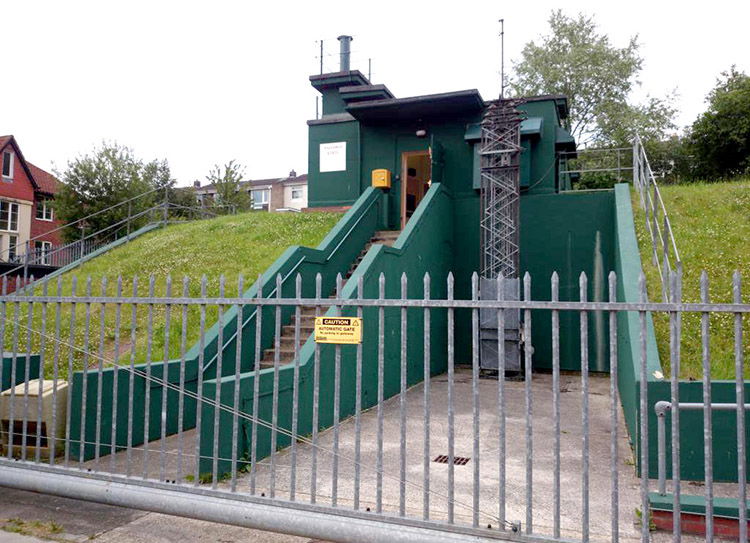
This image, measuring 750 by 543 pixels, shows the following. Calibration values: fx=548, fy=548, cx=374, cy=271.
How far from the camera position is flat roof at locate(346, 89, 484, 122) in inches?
608

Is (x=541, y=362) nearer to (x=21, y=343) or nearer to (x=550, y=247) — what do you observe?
(x=550, y=247)

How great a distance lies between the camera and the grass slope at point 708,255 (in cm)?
688

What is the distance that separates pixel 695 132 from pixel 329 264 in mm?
21332

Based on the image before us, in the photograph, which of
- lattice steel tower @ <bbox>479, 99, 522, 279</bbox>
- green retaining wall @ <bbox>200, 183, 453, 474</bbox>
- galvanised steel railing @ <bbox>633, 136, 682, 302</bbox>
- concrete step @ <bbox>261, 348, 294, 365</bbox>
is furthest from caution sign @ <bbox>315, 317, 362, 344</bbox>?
lattice steel tower @ <bbox>479, 99, 522, 279</bbox>

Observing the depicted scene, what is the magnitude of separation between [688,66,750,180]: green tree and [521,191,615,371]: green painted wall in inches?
500

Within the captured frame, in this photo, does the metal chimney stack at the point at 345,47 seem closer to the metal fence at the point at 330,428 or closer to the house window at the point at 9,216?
the metal fence at the point at 330,428

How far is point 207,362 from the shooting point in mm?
7547

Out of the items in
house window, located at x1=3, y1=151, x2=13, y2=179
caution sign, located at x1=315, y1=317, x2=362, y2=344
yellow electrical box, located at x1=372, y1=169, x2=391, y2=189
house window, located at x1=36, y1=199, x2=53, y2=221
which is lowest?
caution sign, located at x1=315, y1=317, x2=362, y2=344

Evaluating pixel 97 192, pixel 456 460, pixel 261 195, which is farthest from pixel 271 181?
pixel 456 460

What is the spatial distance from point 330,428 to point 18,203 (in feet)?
115

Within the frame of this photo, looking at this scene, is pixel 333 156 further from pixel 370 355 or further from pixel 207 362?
pixel 207 362

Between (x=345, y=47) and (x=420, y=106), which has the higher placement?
(x=345, y=47)

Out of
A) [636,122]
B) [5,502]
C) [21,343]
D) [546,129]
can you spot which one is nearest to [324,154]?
[546,129]

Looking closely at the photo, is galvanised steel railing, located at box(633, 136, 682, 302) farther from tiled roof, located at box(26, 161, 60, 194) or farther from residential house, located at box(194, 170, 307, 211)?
residential house, located at box(194, 170, 307, 211)
